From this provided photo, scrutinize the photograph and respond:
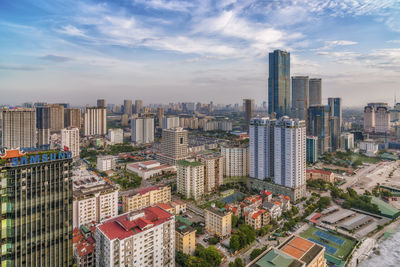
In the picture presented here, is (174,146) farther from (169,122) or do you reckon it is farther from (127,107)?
(127,107)

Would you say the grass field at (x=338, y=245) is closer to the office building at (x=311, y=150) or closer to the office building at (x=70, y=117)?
the office building at (x=311, y=150)

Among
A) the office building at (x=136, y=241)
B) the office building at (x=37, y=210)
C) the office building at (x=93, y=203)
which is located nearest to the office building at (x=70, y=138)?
the office building at (x=93, y=203)

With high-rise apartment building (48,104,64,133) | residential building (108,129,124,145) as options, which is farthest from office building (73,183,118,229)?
high-rise apartment building (48,104,64,133)

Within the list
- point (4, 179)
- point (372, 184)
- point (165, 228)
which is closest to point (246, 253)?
point (165, 228)

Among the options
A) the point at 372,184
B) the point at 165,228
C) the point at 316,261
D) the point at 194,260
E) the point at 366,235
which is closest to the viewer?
the point at 316,261

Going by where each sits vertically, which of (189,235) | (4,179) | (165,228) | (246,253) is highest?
(4,179)

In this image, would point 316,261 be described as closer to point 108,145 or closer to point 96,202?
point 96,202

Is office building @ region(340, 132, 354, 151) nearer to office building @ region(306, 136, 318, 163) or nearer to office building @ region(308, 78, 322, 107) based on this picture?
office building @ region(306, 136, 318, 163)
